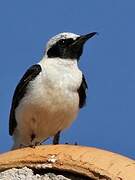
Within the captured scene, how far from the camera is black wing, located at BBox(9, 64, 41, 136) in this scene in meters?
8.74

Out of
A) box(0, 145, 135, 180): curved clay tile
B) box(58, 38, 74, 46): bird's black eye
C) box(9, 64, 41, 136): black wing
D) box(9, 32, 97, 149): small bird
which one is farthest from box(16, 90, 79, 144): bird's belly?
box(0, 145, 135, 180): curved clay tile

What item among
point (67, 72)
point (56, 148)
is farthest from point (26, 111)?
point (56, 148)

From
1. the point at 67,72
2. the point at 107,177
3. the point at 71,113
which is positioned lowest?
the point at 107,177

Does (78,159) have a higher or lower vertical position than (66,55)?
lower

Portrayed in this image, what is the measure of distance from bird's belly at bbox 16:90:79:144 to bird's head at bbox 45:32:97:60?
1050mm

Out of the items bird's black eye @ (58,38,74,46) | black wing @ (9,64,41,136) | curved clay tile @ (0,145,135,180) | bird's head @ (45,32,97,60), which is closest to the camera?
curved clay tile @ (0,145,135,180)

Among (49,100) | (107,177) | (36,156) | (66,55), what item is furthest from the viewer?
(66,55)

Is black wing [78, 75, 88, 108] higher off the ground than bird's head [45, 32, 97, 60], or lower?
lower

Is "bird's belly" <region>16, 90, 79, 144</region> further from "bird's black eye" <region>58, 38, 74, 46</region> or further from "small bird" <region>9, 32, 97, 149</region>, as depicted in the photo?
"bird's black eye" <region>58, 38, 74, 46</region>

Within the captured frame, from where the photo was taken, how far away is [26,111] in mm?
8539

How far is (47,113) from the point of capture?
27.6ft

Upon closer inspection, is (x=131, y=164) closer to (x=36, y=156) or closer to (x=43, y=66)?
(x=36, y=156)

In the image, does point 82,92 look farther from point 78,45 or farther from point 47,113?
point 78,45

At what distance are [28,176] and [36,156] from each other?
0.75ft
